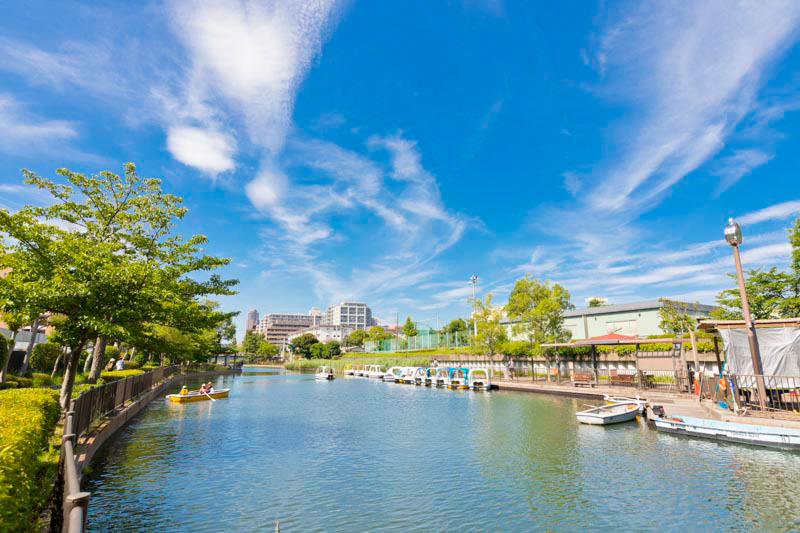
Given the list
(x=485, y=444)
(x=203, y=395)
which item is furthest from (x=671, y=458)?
(x=203, y=395)

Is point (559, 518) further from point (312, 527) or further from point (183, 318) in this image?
point (183, 318)

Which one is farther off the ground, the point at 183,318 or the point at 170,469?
the point at 183,318

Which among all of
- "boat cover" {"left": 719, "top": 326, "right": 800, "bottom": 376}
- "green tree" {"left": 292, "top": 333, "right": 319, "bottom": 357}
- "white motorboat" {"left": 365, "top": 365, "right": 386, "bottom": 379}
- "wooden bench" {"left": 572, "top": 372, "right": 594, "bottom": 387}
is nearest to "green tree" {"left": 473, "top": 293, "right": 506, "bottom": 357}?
"wooden bench" {"left": 572, "top": 372, "right": 594, "bottom": 387}

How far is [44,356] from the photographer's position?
32.0 m

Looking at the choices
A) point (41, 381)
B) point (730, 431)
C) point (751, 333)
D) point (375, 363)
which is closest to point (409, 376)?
point (375, 363)

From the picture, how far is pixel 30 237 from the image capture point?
13.1m

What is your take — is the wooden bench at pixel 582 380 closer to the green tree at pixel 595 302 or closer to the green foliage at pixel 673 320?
the green foliage at pixel 673 320

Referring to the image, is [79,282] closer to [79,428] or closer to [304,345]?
[79,428]

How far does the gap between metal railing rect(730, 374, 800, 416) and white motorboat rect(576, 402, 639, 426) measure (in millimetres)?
5192

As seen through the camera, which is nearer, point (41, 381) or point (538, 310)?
point (41, 381)

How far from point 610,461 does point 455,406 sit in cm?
1694

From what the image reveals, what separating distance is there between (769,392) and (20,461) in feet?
82.5

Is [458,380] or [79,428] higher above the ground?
[79,428]

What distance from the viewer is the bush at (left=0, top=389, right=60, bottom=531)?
4324 millimetres
